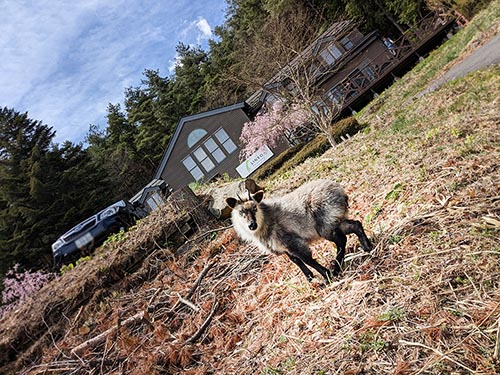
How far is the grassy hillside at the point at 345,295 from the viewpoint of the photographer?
241cm

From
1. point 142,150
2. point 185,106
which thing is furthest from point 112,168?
point 185,106

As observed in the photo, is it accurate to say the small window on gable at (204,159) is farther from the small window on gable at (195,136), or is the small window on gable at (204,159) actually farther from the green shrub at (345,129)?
the green shrub at (345,129)

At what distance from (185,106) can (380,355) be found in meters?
42.6

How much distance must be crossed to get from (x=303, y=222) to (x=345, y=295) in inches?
36.8

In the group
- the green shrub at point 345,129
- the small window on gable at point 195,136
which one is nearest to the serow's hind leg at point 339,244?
the green shrub at point 345,129

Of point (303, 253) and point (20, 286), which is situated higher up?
point (20, 286)

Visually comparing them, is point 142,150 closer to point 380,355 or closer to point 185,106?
point 185,106

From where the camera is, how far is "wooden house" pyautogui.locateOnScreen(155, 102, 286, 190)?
28.9m

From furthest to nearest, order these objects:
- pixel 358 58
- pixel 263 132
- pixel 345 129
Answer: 1. pixel 358 58
2. pixel 263 132
3. pixel 345 129

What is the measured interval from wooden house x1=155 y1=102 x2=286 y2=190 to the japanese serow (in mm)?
24118

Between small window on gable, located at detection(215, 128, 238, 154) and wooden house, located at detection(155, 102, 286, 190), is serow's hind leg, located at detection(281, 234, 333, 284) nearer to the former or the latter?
wooden house, located at detection(155, 102, 286, 190)

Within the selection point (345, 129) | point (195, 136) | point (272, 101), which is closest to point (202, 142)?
point (195, 136)

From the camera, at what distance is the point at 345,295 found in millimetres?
3309

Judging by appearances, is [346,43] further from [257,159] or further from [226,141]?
[226,141]
